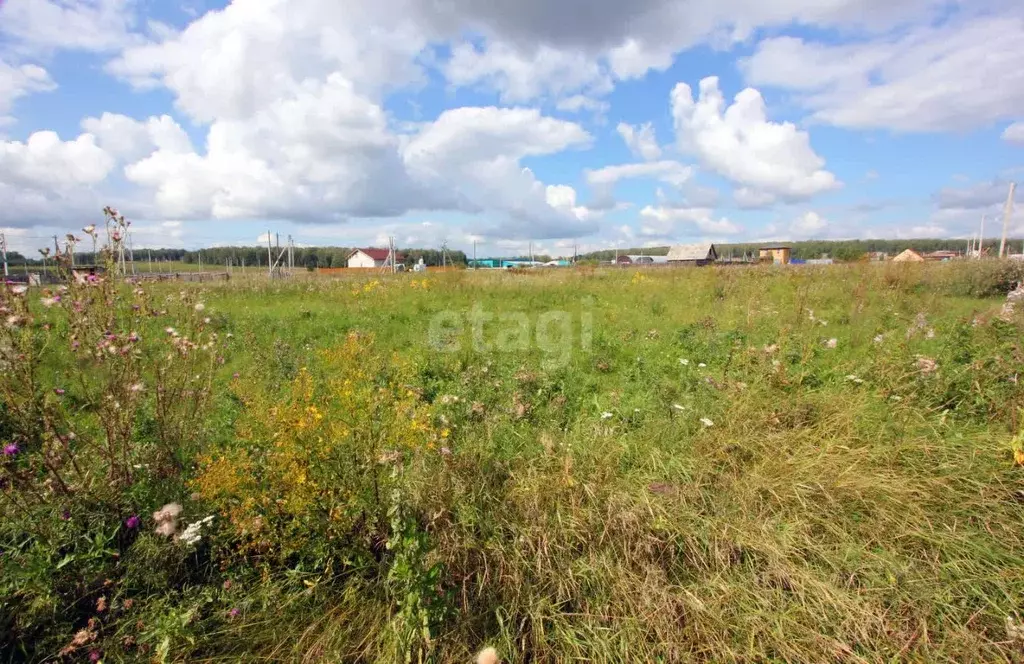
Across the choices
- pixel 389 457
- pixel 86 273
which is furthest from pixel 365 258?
pixel 389 457

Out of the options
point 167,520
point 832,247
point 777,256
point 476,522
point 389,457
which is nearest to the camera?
point 167,520

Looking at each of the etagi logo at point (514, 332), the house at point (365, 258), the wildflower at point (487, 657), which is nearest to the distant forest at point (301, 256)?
the house at point (365, 258)

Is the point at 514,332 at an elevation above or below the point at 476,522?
above

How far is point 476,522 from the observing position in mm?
2129

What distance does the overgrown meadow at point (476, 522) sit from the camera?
5.43ft

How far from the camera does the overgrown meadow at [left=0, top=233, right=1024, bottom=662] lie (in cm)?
165

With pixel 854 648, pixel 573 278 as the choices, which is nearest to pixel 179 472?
pixel 854 648

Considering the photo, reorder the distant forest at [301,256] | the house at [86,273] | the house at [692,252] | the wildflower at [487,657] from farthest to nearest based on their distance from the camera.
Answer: the house at [692,252]
the distant forest at [301,256]
the house at [86,273]
the wildflower at [487,657]

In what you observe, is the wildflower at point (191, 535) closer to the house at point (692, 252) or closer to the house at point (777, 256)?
the house at point (777, 256)

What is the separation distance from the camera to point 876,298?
26.8ft

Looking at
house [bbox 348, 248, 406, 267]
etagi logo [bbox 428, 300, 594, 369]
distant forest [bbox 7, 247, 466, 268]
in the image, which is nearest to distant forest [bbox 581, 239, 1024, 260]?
distant forest [bbox 7, 247, 466, 268]

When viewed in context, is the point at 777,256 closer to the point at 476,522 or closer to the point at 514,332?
the point at 514,332

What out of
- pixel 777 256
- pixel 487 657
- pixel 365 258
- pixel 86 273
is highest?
pixel 365 258

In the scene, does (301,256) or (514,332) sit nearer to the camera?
(514,332)
